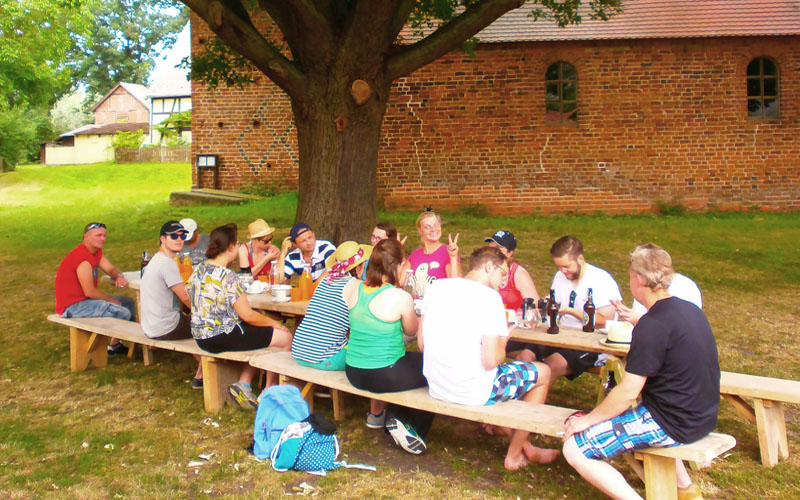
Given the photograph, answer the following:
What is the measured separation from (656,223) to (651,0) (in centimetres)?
539

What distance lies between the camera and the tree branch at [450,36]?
773 cm

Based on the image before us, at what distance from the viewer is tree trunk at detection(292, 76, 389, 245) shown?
326 inches

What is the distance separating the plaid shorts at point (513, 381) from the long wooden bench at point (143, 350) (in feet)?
6.32

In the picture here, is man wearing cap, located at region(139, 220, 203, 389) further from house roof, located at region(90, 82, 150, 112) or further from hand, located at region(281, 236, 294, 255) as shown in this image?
house roof, located at region(90, 82, 150, 112)

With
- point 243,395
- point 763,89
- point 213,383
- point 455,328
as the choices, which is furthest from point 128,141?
point 455,328

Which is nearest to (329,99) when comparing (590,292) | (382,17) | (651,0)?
(382,17)

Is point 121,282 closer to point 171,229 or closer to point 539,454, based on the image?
point 171,229

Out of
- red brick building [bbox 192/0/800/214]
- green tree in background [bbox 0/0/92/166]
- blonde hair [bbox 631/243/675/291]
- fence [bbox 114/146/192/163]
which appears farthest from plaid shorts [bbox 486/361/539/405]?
fence [bbox 114/146/192/163]

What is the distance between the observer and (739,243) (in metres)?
11.4

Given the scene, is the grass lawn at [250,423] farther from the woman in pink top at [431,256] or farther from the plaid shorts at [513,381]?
the woman in pink top at [431,256]

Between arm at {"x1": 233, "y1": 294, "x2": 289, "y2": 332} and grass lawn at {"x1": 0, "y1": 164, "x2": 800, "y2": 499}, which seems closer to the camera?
grass lawn at {"x1": 0, "y1": 164, "x2": 800, "y2": 499}

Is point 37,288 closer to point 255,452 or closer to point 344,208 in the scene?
point 344,208

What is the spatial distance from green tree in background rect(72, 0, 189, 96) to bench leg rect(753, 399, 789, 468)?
4686cm

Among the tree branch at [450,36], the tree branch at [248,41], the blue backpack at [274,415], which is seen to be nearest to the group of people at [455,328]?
the blue backpack at [274,415]
